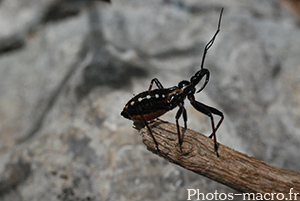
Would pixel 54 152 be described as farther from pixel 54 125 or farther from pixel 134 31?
pixel 134 31

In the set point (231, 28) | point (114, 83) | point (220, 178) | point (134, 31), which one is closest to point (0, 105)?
point (114, 83)

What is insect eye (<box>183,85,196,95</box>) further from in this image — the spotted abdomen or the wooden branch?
the wooden branch

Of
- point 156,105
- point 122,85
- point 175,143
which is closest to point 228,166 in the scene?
point 175,143

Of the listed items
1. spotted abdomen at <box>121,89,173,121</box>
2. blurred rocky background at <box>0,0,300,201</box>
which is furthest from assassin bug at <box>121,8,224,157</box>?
blurred rocky background at <box>0,0,300,201</box>

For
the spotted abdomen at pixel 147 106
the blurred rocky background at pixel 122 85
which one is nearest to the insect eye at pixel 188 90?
the spotted abdomen at pixel 147 106

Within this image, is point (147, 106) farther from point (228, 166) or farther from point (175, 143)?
point (228, 166)

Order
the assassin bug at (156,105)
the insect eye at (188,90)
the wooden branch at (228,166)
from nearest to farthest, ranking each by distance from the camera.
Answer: the wooden branch at (228,166)
the assassin bug at (156,105)
the insect eye at (188,90)

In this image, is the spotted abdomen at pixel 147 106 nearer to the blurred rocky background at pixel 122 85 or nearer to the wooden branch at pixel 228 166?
the wooden branch at pixel 228 166
